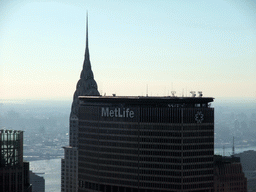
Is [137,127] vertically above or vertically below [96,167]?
above

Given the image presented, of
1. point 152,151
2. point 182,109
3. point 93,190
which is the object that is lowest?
point 93,190

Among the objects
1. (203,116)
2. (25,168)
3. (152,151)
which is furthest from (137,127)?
(25,168)

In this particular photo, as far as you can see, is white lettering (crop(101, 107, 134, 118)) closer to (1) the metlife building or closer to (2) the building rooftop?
(1) the metlife building

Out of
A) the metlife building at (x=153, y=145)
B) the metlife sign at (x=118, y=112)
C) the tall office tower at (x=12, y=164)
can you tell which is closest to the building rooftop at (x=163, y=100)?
the metlife building at (x=153, y=145)

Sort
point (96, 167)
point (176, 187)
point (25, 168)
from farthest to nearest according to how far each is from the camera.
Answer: point (96, 167) → point (176, 187) → point (25, 168)

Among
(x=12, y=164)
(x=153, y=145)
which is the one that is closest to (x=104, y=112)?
(x=153, y=145)

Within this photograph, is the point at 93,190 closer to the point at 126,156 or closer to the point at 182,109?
the point at 126,156
